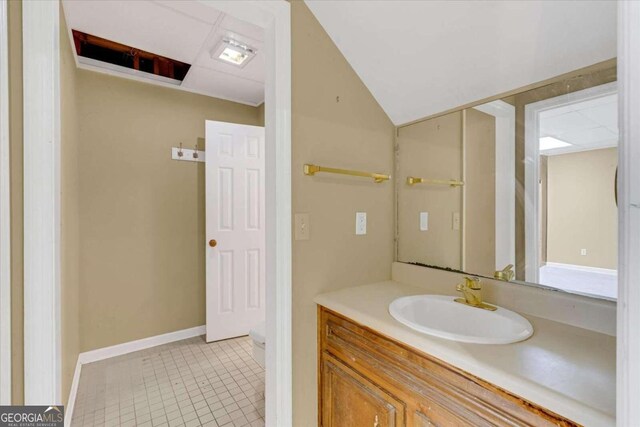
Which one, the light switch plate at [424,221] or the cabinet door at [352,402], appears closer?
the cabinet door at [352,402]

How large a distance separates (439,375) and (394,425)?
0.98 ft

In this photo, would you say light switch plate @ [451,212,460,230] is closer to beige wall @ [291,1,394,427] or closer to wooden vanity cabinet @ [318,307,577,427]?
beige wall @ [291,1,394,427]

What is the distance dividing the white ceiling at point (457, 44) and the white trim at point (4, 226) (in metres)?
1.15

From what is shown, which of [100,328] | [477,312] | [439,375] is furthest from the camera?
[100,328]

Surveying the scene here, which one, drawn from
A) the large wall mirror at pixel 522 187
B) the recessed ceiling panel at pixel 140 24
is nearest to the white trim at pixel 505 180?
the large wall mirror at pixel 522 187

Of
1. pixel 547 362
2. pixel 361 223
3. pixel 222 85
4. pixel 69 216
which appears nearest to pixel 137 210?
pixel 69 216

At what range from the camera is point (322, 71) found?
4.63 feet

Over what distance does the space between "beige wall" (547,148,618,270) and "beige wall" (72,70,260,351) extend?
104 inches

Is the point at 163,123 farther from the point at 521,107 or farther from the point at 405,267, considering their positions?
the point at 521,107

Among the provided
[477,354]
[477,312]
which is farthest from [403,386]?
[477,312]

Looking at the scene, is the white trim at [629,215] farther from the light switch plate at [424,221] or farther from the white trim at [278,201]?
the light switch plate at [424,221]

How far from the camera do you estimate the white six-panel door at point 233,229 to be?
263 cm

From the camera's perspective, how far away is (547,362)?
2.50 ft

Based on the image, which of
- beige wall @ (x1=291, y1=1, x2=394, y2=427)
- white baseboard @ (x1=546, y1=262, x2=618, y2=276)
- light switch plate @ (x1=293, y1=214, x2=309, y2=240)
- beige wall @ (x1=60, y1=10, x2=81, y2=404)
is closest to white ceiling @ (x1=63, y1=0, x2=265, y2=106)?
beige wall @ (x1=60, y1=10, x2=81, y2=404)
